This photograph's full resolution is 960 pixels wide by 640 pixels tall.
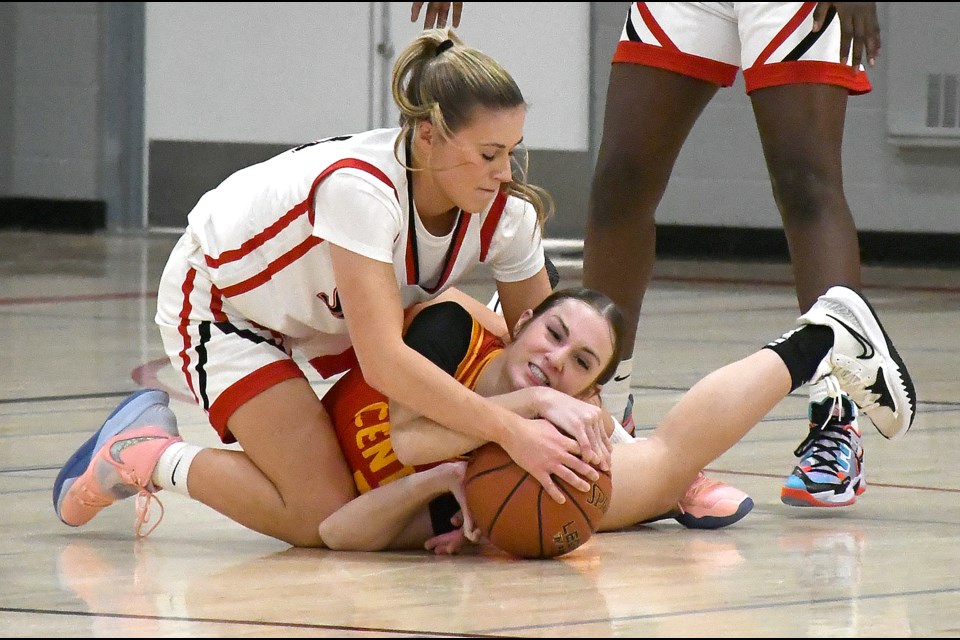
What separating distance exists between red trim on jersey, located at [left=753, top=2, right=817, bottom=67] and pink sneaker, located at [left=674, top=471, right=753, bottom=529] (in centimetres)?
79

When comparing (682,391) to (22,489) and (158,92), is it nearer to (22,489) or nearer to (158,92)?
(22,489)

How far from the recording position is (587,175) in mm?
9367

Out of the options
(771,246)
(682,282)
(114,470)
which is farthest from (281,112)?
(114,470)

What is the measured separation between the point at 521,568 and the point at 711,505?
446 millimetres

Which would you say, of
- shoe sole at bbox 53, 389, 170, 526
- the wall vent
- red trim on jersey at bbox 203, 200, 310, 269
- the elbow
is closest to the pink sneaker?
the elbow

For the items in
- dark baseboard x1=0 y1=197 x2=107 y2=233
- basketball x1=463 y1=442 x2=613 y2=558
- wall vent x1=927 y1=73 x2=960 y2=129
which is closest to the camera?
basketball x1=463 y1=442 x2=613 y2=558

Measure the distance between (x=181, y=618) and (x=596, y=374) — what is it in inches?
32.0

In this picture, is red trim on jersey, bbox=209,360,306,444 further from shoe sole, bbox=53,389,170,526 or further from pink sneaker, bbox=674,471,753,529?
pink sneaker, bbox=674,471,753,529

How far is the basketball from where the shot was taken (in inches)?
98.7

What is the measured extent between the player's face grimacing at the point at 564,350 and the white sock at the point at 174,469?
0.57m

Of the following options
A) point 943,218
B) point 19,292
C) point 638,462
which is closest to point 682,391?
point 638,462

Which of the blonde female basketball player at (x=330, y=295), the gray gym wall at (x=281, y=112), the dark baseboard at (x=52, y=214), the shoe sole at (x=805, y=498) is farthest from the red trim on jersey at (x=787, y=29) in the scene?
the dark baseboard at (x=52, y=214)

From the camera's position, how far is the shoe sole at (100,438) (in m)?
2.84

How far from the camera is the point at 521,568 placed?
2.49m
